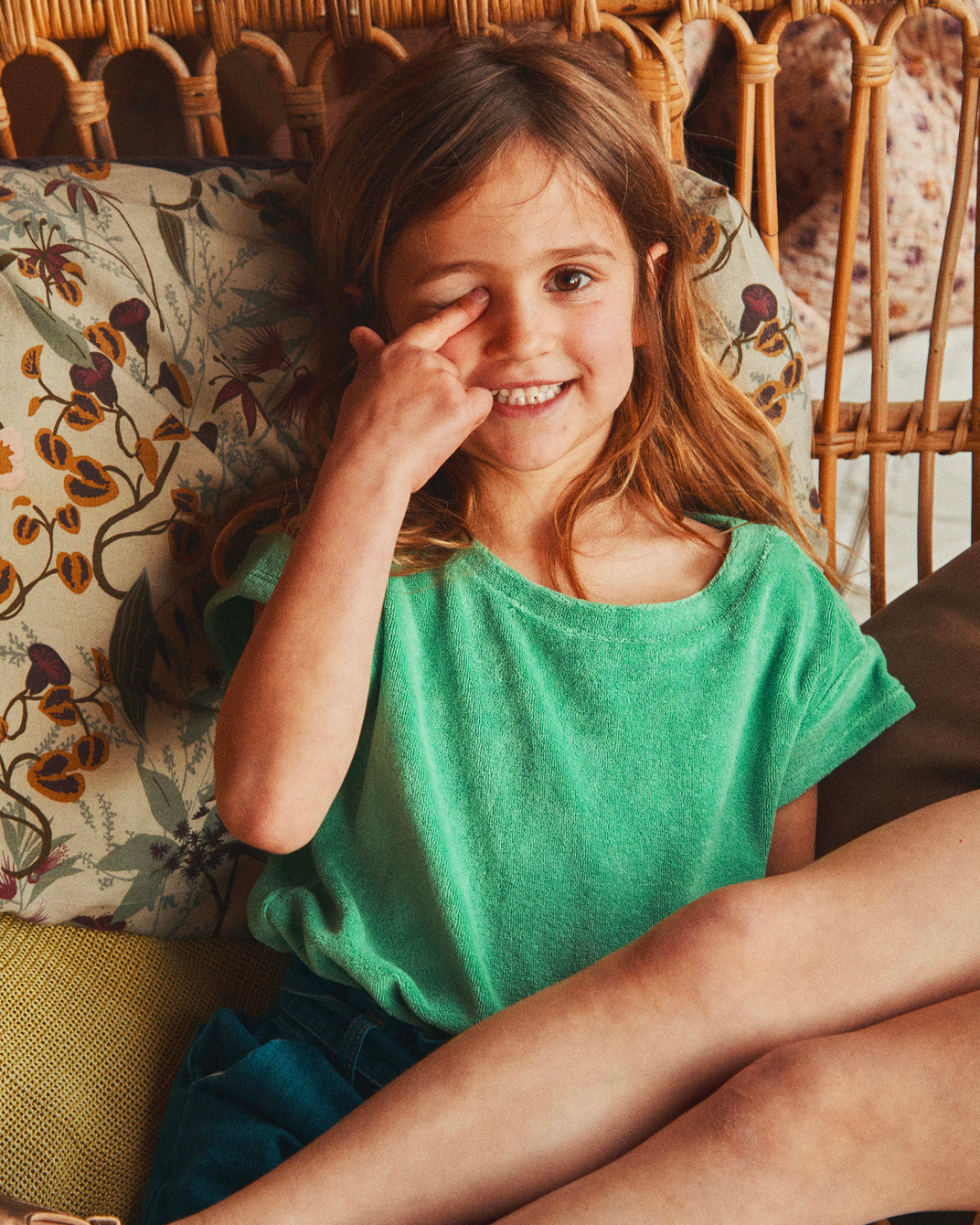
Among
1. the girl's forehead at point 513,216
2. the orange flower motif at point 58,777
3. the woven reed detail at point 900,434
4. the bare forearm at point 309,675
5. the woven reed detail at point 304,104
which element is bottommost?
the orange flower motif at point 58,777

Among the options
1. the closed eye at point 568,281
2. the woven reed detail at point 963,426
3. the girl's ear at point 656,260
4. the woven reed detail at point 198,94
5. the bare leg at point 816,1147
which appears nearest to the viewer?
the bare leg at point 816,1147

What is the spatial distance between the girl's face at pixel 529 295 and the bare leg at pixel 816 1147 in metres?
0.44

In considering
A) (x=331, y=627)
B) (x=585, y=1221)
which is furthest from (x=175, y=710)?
(x=585, y=1221)

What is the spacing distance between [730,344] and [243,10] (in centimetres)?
51

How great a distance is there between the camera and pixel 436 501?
85 cm

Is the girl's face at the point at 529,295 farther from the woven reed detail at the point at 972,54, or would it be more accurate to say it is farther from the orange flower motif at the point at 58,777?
the woven reed detail at the point at 972,54

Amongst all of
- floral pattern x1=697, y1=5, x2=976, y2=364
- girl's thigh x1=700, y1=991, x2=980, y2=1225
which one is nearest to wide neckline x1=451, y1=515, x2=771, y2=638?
girl's thigh x1=700, y1=991, x2=980, y2=1225

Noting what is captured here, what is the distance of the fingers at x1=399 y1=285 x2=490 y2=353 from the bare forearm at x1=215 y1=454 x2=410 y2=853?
0.11 m

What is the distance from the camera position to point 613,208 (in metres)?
0.80

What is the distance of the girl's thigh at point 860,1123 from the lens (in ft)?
1.71

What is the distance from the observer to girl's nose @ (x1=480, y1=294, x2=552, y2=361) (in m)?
0.73

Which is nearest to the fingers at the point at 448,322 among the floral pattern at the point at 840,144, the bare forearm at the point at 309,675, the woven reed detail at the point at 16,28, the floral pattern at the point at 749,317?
the bare forearm at the point at 309,675

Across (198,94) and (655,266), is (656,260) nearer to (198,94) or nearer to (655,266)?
(655,266)

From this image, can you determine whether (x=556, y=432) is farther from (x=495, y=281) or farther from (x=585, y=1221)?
(x=585, y=1221)
